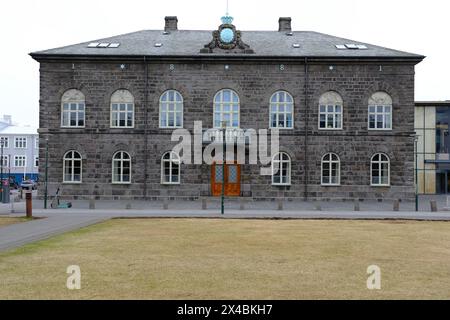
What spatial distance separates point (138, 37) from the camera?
40.5 metres

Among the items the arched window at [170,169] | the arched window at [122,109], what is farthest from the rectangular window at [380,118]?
the arched window at [122,109]

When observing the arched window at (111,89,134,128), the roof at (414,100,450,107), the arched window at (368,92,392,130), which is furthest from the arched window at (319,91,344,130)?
the roof at (414,100,450,107)

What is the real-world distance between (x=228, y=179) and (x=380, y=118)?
11.0 metres

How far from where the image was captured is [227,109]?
37.2 meters

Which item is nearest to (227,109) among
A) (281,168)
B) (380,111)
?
(281,168)

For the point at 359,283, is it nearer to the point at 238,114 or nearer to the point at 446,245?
the point at 446,245

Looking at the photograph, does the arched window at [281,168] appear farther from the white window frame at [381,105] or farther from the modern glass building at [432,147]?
the modern glass building at [432,147]

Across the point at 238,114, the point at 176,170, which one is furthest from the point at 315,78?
the point at 176,170

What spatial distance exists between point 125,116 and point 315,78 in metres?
13.1

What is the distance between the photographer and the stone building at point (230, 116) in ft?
121

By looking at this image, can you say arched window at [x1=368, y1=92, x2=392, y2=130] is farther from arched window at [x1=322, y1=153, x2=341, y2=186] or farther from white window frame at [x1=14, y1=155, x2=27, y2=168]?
white window frame at [x1=14, y1=155, x2=27, y2=168]

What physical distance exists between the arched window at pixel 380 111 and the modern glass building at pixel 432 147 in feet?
46.8

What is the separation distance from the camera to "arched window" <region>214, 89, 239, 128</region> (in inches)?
1463

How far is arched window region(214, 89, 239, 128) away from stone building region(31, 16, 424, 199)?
7cm
